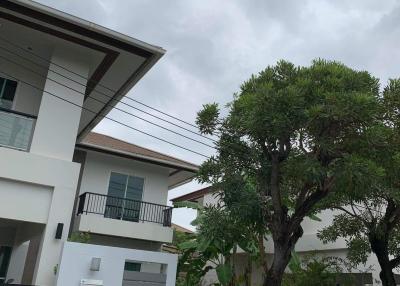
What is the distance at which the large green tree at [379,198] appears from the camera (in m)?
7.53

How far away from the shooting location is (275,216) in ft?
27.9

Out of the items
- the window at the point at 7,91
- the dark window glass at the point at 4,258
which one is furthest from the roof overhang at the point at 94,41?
the dark window glass at the point at 4,258

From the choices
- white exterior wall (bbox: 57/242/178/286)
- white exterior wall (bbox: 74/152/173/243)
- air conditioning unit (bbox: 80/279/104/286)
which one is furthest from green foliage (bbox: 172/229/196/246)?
air conditioning unit (bbox: 80/279/104/286)

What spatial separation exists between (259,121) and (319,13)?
10.4 feet

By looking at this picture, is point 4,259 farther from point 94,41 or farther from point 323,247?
point 323,247

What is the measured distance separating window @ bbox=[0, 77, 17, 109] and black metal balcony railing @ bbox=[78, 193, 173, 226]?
4956 millimetres

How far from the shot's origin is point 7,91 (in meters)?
10.6

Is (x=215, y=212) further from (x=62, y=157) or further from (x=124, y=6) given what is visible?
(x=124, y=6)

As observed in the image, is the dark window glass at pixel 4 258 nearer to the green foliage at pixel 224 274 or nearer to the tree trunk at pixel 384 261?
the green foliage at pixel 224 274

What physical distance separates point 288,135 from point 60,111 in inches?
195

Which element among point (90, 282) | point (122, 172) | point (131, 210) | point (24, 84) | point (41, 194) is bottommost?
point (90, 282)

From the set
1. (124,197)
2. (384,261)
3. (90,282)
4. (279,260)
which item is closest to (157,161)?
(124,197)

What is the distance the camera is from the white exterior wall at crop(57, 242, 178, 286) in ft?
27.9

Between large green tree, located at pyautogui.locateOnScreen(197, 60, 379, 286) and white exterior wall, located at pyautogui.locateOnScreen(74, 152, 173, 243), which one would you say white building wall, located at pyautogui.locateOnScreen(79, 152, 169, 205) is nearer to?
white exterior wall, located at pyautogui.locateOnScreen(74, 152, 173, 243)
